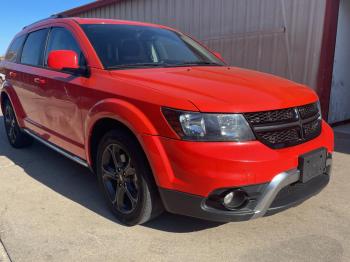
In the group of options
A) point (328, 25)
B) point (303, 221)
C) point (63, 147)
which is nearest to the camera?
point (303, 221)

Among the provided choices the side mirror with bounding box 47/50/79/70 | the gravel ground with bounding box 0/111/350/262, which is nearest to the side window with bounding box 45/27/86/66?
the side mirror with bounding box 47/50/79/70

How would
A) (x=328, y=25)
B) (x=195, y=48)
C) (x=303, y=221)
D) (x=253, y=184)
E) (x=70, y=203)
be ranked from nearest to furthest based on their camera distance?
(x=253, y=184) → (x=303, y=221) → (x=70, y=203) → (x=195, y=48) → (x=328, y=25)

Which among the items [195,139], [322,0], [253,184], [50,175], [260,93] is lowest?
[50,175]

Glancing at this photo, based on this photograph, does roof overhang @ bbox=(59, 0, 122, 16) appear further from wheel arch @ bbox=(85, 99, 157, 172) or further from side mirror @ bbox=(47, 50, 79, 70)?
wheel arch @ bbox=(85, 99, 157, 172)

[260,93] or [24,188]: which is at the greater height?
[260,93]

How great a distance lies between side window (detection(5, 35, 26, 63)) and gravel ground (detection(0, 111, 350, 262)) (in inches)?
93.3

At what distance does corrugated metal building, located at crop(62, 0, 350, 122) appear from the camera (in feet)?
22.0

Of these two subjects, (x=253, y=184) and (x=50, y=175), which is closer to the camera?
(x=253, y=184)

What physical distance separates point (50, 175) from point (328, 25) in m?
5.27

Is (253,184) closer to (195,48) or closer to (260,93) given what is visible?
(260,93)

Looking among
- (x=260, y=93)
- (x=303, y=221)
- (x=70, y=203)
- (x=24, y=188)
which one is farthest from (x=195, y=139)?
(x=24, y=188)

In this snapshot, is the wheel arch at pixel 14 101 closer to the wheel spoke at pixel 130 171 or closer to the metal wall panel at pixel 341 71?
the wheel spoke at pixel 130 171

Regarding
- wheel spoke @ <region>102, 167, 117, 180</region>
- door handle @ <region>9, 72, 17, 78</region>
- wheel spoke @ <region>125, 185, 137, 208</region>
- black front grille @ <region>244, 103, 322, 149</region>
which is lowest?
wheel spoke @ <region>125, 185, 137, 208</region>

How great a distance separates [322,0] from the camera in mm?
6523
